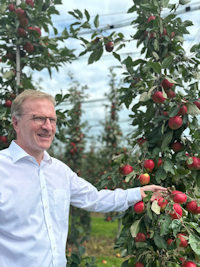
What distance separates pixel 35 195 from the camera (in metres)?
1.16

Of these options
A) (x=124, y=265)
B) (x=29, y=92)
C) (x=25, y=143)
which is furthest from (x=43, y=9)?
(x=124, y=265)

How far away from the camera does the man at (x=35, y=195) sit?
108 centimetres

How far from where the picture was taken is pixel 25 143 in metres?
1.23

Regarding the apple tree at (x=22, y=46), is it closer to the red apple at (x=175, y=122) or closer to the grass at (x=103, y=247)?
the red apple at (x=175, y=122)

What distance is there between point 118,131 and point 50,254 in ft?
12.3

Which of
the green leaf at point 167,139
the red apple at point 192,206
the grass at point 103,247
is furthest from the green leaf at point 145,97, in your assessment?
the grass at point 103,247

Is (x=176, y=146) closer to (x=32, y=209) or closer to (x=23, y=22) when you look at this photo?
(x=32, y=209)

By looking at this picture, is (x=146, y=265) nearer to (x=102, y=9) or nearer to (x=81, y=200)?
(x=81, y=200)

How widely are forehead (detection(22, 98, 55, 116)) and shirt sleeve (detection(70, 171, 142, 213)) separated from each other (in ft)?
1.33

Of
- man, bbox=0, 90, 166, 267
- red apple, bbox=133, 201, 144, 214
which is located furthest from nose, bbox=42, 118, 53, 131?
red apple, bbox=133, 201, 144, 214

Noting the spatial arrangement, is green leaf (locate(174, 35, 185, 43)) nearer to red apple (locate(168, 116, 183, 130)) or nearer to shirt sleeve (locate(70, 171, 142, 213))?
red apple (locate(168, 116, 183, 130))

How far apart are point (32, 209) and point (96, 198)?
41 cm

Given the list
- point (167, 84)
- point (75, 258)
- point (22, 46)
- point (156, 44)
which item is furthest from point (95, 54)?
point (75, 258)

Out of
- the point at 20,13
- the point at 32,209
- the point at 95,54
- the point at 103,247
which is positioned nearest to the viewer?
the point at 32,209
